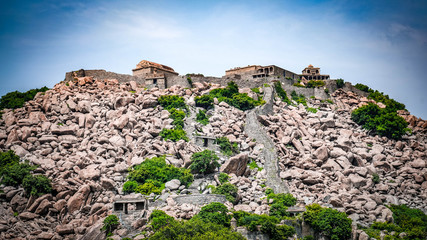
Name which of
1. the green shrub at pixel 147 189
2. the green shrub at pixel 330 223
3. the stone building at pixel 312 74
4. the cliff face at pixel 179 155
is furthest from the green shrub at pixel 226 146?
the stone building at pixel 312 74

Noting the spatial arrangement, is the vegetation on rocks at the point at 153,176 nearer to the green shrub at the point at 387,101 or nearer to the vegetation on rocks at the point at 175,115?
the vegetation on rocks at the point at 175,115

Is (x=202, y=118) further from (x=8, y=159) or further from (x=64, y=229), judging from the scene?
(x=64, y=229)

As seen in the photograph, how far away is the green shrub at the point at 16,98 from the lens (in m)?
54.5

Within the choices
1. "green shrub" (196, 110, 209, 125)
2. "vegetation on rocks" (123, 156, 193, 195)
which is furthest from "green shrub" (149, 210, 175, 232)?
"green shrub" (196, 110, 209, 125)

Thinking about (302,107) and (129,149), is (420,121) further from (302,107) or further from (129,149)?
(129,149)

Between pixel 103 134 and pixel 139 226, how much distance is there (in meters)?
16.0

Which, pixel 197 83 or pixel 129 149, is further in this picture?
pixel 197 83

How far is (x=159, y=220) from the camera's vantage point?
116 ft

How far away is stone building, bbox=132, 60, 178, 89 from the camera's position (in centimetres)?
6119

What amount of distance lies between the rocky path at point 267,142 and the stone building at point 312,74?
65.5 feet

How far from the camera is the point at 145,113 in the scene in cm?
5303

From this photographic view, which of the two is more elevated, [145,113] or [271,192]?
[145,113]

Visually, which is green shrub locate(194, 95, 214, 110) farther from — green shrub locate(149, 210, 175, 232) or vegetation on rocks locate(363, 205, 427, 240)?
vegetation on rocks locate(363, 205, 427, 240)

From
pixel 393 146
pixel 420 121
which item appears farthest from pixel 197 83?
pixel 420 121
